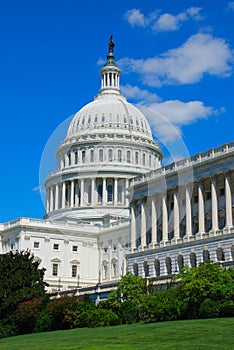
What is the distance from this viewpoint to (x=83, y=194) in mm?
150625

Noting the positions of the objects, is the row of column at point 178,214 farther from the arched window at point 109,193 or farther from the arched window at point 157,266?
the arched window at point 109,193

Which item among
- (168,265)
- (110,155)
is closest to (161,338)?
(168,265)

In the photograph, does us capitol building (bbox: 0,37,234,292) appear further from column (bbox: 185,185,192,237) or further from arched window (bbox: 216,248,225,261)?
column (bbox: 185,185,192,237)

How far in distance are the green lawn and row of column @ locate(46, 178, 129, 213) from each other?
10016 centimetres

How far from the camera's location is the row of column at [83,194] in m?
148

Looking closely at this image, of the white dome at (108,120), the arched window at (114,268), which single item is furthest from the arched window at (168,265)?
the white dome at (108,120)

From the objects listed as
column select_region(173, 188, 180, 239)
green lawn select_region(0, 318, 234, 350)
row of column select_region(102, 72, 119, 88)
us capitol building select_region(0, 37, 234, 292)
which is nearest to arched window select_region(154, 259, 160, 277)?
us capitol building select_region(0, 37, 234, 292)

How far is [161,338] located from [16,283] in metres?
36.4

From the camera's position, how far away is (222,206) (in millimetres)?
87125

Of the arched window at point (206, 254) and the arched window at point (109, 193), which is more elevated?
the arched window at point (109, 193)

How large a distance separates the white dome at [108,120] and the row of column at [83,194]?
13108 millimetres

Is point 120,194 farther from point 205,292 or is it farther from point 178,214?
point 205,292

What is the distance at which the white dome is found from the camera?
158375 mm

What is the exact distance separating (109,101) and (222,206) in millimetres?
83534
